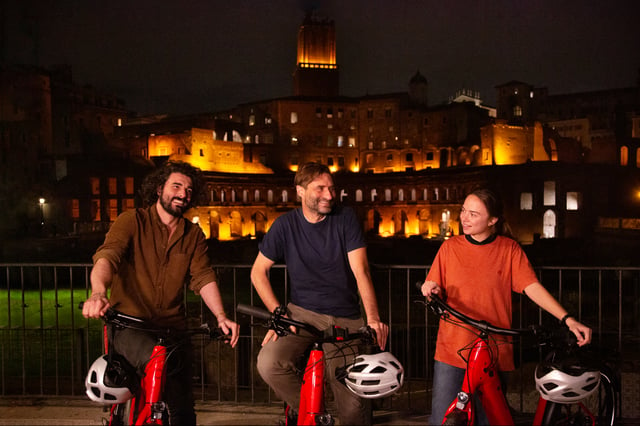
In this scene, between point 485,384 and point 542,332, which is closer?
point 542,332

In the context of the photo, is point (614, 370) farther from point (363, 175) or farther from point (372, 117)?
point (372, 117)

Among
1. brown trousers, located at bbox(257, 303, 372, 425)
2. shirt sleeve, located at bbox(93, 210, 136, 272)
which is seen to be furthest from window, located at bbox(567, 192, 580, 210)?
shirt sleeve, located at bbox(93, 210, 136, 272)

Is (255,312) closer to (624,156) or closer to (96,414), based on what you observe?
(96,414)

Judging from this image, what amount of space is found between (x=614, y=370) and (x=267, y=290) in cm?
256

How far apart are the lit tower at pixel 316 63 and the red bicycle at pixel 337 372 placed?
218 feet

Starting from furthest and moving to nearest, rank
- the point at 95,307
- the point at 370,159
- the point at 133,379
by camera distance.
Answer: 1. the point at 370,159
2. the point at 133,379
3. the point at 95,307

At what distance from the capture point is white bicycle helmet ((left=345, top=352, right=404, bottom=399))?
9.55 ft

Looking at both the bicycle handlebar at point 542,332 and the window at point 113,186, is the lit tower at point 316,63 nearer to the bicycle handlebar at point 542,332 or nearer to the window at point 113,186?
the window at point 113,186

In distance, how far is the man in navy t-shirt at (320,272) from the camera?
3586mm

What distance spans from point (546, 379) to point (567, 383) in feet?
0.39

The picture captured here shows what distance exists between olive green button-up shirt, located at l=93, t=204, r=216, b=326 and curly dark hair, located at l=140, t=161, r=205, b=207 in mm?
205

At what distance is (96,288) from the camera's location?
122 inches

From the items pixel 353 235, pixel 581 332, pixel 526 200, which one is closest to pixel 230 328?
pixel 353 235

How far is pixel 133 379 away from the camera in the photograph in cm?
302
